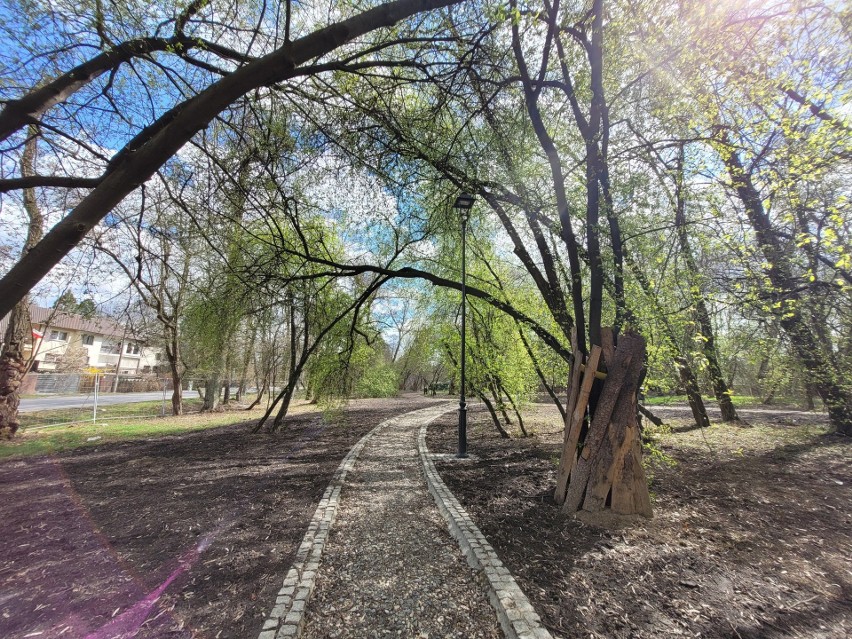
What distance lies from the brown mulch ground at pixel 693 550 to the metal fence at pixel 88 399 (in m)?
15.6

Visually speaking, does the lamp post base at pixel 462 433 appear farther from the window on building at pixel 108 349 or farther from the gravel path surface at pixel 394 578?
the window on building at pixel 108 349

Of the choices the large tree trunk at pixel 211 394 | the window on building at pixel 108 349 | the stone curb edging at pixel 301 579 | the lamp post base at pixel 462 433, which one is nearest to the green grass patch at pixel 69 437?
the large tree trunk at pixel 211 394

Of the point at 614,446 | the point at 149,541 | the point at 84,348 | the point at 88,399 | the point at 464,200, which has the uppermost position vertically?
the point at 84,348

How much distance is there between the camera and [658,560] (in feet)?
10.5

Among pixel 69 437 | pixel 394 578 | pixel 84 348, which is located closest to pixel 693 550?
pixel 394 578

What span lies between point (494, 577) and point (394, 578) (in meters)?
0.84

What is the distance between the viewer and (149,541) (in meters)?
3.58

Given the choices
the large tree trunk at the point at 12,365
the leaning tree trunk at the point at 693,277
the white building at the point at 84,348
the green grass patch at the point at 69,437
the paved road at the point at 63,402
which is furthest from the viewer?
the white building at the point at 84,348

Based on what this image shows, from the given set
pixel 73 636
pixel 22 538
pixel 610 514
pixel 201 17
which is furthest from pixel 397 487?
pixel 201 17

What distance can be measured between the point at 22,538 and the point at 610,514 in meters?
6.12

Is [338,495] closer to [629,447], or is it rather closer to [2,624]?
[2,624]

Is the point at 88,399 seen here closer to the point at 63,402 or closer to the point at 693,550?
the point at 63,402

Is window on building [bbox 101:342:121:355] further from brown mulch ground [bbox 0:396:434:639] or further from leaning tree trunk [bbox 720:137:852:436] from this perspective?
leaning tree trunk [bbox 720:137:852:436]

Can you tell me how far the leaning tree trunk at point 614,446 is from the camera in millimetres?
4062
